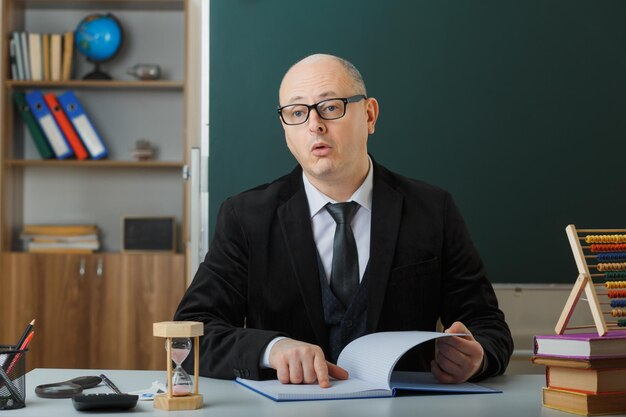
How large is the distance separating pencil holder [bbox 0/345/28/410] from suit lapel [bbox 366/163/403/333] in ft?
2.94

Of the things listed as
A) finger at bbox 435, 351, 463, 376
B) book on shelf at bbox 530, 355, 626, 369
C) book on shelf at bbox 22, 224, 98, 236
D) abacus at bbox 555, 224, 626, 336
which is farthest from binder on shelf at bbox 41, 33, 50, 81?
book on shelf at bbox 530, 355, 626, 369

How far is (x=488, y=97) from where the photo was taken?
330 cm

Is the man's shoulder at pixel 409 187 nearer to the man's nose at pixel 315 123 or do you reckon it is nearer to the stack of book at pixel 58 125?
the man's nose at pixel 315 123

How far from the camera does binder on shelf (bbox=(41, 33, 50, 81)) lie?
488cm

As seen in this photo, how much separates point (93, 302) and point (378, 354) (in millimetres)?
3379

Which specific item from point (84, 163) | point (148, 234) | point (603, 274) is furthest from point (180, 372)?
point (84, 163)

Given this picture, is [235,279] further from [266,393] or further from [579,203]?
[579,203]

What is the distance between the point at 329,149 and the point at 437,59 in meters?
1.28

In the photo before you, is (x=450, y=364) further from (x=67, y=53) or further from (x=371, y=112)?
(x=67, y=53)

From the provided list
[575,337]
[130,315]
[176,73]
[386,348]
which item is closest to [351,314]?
[386,348]

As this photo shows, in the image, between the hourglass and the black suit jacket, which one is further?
the black suit jacket

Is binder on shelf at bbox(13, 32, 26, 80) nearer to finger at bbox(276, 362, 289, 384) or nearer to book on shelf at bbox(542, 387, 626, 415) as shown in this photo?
finger at bbox(276, 362, 289, 384)

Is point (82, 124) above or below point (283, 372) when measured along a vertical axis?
above

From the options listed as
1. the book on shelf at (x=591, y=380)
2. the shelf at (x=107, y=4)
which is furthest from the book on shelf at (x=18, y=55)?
the book on shelf at (x=591, y=380)
